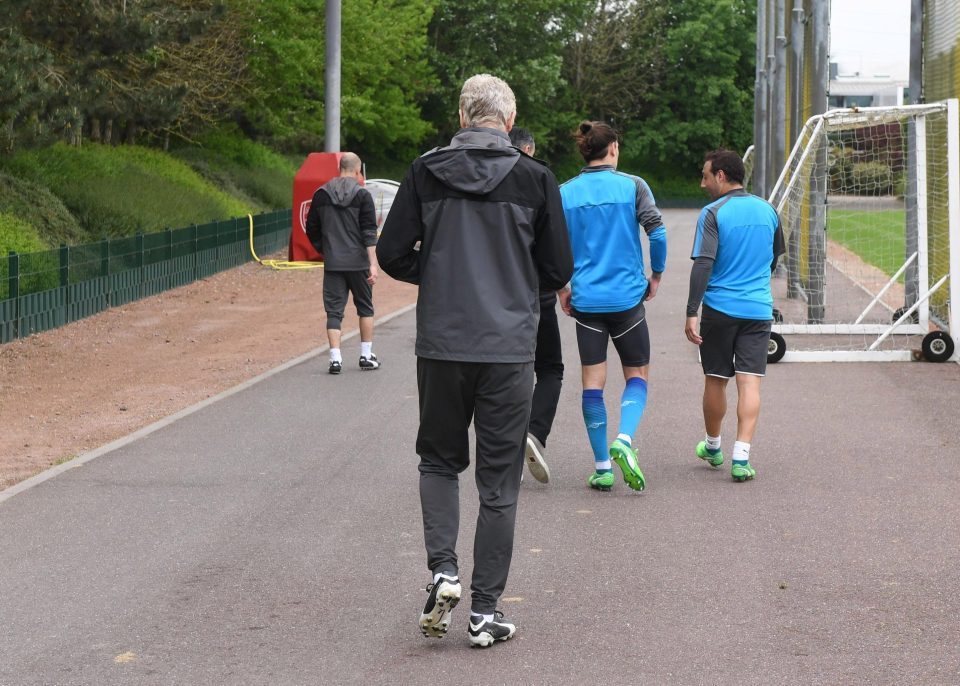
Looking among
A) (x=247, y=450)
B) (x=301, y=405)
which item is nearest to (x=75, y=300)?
(x=301, y=405)

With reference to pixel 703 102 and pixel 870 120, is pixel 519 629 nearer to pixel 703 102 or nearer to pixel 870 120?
pixel 870 120

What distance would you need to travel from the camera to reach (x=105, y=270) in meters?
17.8

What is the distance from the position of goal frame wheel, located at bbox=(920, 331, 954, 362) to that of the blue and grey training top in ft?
19.5

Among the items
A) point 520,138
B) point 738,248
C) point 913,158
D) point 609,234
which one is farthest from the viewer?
point 913,158

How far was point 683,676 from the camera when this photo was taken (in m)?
4.73

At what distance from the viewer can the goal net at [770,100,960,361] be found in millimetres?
13344

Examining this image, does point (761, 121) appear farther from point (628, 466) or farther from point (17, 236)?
point (628, 466)

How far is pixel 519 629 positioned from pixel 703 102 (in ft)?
211

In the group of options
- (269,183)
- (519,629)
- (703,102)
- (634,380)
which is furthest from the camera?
(703,102)

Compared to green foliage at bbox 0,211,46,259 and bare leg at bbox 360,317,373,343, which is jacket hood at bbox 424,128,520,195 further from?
green foliage at bbox 0,211,46,259

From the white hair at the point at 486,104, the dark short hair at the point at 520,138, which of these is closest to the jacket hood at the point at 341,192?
the dark short hair at the point at 520,138

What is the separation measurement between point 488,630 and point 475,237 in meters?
1.37

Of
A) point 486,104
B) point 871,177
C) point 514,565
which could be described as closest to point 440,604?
→ point 514,565

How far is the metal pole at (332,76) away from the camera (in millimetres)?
21609
